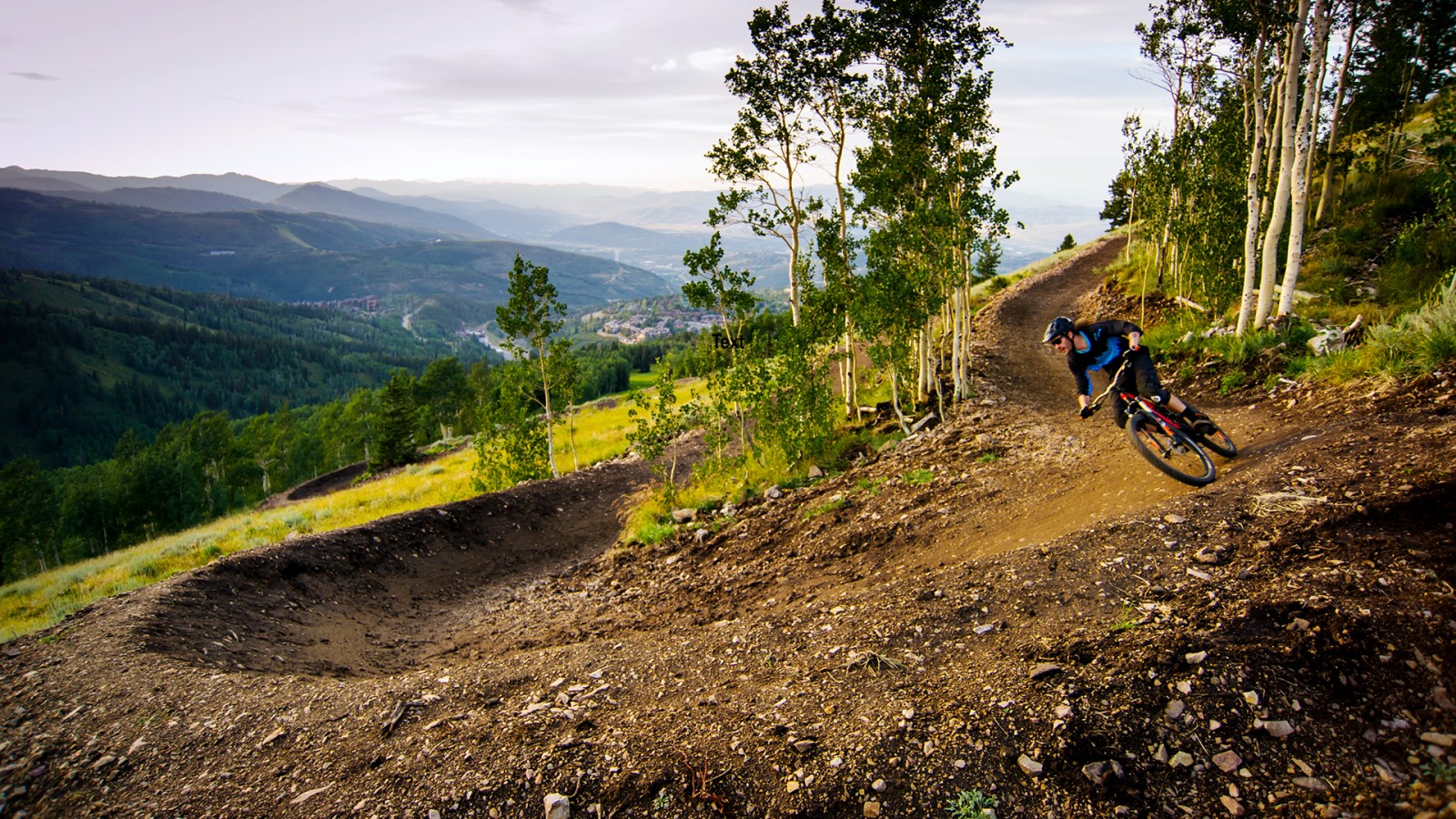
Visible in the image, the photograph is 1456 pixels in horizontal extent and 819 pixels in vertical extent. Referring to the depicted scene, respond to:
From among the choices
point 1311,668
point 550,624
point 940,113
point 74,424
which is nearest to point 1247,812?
point 1311,668

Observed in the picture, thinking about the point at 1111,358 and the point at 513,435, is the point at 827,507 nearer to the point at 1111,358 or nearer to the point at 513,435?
the point at 1111,358

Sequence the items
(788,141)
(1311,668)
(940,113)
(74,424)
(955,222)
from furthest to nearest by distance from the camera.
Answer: (74,424)
(788,141)
(940,113)
(955,222)
(1311,668)

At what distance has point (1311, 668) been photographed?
453 centimetres

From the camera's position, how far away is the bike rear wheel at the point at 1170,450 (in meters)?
8.13

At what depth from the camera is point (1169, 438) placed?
871cm

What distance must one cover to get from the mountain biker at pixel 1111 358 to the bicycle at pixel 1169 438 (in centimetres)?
8

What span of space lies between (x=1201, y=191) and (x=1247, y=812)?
2287cm

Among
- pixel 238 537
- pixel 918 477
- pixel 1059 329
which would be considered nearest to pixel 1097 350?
pixel 1059 329

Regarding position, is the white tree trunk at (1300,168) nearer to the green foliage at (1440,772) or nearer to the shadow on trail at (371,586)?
the green foliage at (1440,772)

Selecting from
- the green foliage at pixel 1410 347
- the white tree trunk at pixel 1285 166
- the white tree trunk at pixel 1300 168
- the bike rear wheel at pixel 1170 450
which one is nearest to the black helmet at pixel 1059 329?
the bike rear wheel at pixel 1170 450

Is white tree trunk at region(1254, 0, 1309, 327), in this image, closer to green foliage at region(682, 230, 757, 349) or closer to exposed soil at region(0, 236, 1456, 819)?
exposed soil at region(0, 236, 1456, 819)

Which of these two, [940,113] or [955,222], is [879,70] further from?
[955,222]

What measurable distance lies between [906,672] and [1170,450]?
5.74 meters

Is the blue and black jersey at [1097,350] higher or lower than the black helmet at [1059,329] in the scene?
lower
